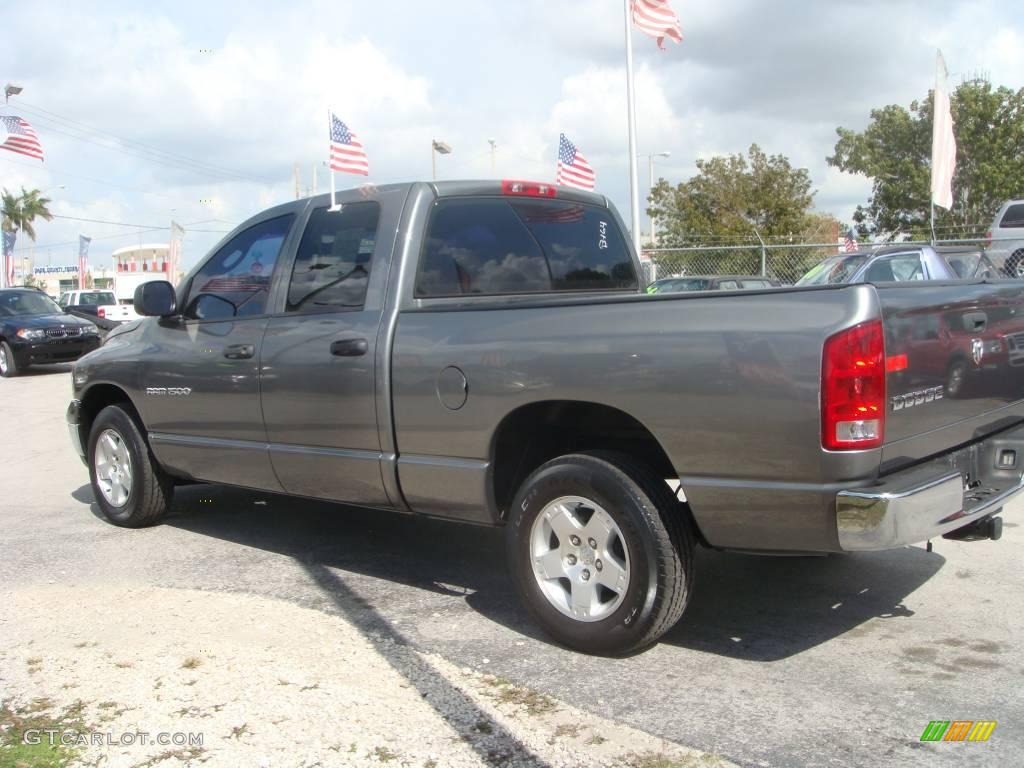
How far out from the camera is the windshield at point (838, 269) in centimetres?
1353

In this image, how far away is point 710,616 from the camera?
4.41 meters

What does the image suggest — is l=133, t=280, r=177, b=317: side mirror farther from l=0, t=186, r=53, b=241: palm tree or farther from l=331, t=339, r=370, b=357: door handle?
l=0, t=186, r=53, b=241: palm tree

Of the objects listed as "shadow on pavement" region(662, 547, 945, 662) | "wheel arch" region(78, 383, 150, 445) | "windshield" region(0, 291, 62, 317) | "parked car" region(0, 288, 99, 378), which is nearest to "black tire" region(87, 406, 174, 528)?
"wheel arch" region(78, 383, 150, 445)

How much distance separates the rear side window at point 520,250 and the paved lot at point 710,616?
155 cm

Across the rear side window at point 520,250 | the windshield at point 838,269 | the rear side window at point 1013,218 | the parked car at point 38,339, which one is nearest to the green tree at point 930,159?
the rear side window at point 1013,218

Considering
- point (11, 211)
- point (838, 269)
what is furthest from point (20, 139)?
point (11, 211)

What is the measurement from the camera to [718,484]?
3.49 metres

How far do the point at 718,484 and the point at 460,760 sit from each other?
1.30m

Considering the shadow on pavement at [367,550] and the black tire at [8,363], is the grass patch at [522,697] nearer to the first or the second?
the shadow on pavement at [367,550]

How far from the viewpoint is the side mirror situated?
5586mm

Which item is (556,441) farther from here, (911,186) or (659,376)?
(911,186)

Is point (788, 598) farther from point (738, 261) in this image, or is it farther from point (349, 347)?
point (738, 261)

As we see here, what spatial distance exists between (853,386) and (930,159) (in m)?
36.8

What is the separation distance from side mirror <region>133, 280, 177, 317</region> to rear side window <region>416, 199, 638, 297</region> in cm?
185
